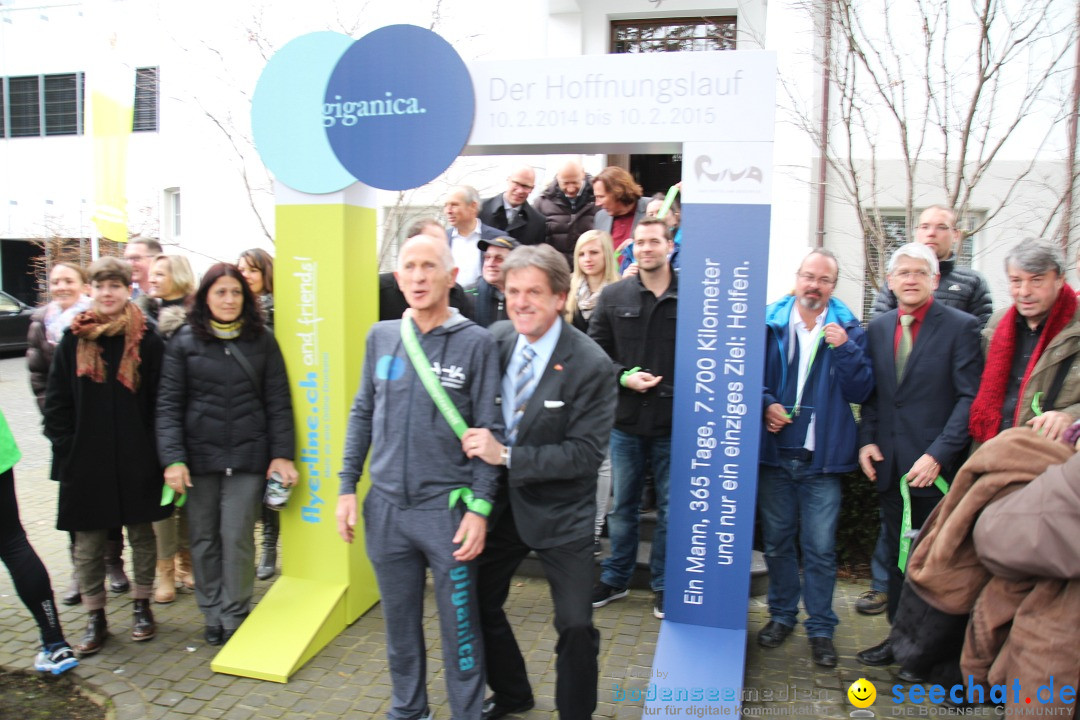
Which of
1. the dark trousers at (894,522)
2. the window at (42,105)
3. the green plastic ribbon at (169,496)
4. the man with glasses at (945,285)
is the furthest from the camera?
the window at (42,105)

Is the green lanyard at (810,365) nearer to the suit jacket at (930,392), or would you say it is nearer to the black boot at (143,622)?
the suit jacket at (930,392)

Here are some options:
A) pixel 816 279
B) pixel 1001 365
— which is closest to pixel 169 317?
pixel 816 279

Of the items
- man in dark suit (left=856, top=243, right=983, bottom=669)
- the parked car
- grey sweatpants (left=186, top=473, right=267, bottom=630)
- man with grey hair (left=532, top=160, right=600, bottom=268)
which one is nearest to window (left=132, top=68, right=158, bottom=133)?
the parked car

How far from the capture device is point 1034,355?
3666 millimetres

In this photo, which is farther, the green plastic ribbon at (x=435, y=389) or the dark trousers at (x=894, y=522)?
the dark trousers at (x=894, y=522)

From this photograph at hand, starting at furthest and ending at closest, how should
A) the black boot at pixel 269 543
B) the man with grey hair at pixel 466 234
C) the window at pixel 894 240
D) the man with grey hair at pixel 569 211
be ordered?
the window at pixel 894 240 → the man with grey hair at pixel 569 211 → the man with grey hair at pixel 466 234 → the black boot at pixel 269 543

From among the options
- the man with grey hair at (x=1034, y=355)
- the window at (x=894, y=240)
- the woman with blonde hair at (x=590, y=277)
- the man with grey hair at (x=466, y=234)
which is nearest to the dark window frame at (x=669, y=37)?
the window at (x=894, y=240)

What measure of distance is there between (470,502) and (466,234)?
2.87 metres

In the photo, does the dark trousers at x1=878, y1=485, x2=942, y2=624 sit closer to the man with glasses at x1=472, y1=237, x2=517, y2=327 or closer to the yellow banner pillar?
the man with glasses at x1=472, y1=237, x2=517, y2=327

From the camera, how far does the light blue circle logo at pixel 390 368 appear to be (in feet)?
11.0

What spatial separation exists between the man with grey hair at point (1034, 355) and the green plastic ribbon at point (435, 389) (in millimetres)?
2428

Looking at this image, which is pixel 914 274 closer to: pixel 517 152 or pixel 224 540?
pixel 517 152

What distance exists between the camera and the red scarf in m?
3.64

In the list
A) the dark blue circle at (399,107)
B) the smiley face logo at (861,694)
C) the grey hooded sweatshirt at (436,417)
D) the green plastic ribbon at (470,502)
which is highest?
the dark blue circle at (399,107)
